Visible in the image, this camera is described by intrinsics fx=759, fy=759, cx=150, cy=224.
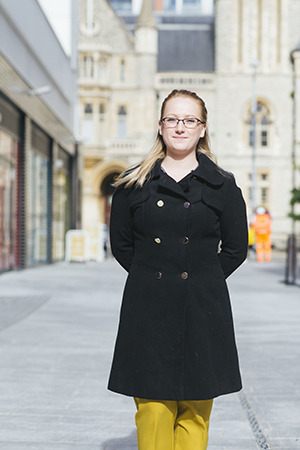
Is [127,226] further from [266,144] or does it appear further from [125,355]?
[266,144]

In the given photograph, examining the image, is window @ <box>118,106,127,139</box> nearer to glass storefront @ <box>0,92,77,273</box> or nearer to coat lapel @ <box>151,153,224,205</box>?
glass storefront @ <box>0,92,77,273</box>

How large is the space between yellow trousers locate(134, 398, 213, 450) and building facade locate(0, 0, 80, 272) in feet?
42.8

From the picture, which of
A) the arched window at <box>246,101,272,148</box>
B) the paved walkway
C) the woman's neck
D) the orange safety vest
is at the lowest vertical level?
the paved walkway

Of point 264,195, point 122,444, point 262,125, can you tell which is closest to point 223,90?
point 262,125

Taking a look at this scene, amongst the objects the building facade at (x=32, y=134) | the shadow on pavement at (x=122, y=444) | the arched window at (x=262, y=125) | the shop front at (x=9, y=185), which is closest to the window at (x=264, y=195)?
the arched window at (x=262, y=125)

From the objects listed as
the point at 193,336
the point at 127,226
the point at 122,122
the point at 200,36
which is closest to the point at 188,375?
the point at 193,336

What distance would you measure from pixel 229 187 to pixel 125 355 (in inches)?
32.0

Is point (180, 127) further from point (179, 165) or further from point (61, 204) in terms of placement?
point (61, 204)

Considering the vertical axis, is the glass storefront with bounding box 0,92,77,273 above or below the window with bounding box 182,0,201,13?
below

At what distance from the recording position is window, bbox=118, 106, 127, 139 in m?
45.5

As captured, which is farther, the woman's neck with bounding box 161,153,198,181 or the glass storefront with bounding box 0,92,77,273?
the glass storefront with bounding box 0,92,77,273

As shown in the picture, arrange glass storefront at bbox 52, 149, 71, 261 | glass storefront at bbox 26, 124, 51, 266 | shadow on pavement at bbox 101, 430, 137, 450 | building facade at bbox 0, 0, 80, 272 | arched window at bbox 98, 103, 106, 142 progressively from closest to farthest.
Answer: shadow on pavement at bbox 101, 430, 137, 450 → building facade at bbox 0, 0, 80, 272 → glass storefront at bbox 26, 124, 51, 266 → glass storefront at bbox 52, 149, 71, 261 → arched window at bbox 98, 103, 106, 142

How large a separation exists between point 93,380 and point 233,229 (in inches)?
127

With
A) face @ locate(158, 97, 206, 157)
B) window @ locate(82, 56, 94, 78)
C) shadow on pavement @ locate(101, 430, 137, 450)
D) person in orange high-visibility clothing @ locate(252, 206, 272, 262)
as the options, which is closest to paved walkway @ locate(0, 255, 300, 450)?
shadow on pavement @ locate(101, 430, 137, 450)
